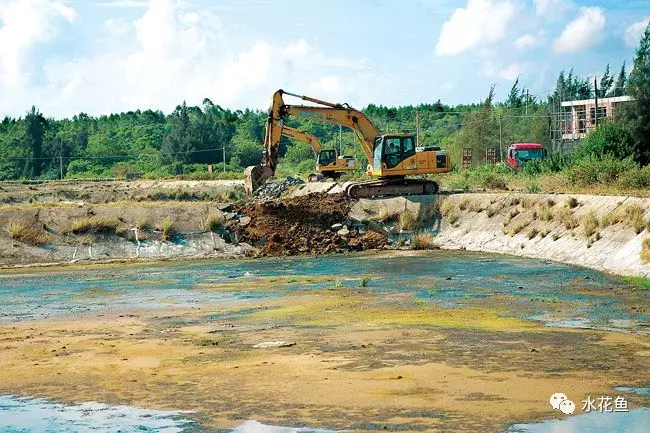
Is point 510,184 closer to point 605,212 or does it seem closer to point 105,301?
point 605,212

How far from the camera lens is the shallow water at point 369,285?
2222 cm

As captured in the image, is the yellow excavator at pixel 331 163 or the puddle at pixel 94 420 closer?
the puddle at pixel 94 420

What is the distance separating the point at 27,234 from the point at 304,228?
33.3ft

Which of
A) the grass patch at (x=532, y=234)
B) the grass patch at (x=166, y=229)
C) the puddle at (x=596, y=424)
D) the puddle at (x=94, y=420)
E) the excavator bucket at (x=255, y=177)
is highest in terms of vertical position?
the excavator bucket at (x=255, y=177)

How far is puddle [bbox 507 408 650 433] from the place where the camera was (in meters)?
11.5

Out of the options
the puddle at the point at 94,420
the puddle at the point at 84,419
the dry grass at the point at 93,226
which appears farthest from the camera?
the dry grass at the point at 93,226

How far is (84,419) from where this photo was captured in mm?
13008

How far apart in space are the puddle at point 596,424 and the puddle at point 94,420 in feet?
7.11

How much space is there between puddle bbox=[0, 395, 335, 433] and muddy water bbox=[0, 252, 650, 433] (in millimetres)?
23

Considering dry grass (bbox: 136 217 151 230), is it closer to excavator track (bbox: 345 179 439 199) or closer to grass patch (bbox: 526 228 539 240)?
excavator track (bbox: 345 179 439 199)

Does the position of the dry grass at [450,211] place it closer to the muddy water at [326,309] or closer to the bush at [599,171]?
the muddy water at [326,309]

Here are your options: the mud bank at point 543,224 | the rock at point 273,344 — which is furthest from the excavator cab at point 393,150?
the rock at point 273,344

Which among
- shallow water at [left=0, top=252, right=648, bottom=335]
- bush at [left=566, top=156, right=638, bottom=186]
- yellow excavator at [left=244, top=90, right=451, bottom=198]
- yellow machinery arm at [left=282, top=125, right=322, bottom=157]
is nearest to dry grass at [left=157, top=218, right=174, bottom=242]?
shallow water at [left=0, top=252, right=648, bottom=335]

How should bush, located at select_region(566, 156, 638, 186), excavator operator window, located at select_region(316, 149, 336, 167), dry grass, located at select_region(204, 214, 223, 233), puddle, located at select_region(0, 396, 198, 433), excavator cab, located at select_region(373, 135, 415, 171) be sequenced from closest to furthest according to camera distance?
1. puddle, located at select_region(0, 396, 198, 433)
2. dry grass, located at select_region(204, 214, 223, 233)
3. bush, located at select_region(566, 156, 638, 186)
4. excavator cab, located at select_region(373, 135, 415, 171)
5. excavator operator window, located at select_region(316, 149, 336, 167)
